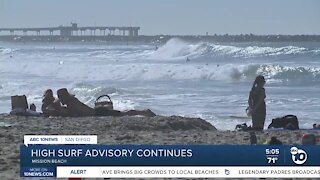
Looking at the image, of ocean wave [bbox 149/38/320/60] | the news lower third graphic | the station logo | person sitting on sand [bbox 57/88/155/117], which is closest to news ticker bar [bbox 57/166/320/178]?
the news lower third graphic

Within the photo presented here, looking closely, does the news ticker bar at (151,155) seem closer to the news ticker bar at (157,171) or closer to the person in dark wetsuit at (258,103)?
the news ticker bar at (157,171)

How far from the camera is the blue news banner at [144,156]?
5160 mm

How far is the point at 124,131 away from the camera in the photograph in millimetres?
10539

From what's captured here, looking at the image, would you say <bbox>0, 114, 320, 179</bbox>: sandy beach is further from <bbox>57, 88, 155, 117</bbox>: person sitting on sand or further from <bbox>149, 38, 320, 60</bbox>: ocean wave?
<bbox>149, 38, 320, 60</bbox>: ocean wave

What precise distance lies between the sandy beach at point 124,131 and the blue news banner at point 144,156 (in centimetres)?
198

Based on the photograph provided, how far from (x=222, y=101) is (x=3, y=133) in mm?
12103

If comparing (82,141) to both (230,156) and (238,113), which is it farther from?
(238,113)

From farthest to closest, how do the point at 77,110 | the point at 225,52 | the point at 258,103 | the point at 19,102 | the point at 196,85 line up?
the point at 225,52
the point at 196,85
the point at 19,102
the point at 77,110
the point at 258,103

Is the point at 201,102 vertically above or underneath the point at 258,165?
underneath

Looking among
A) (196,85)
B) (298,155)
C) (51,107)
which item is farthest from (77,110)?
(196,85)

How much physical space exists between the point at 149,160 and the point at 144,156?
5 cm

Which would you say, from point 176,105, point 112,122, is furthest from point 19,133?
point 176,105

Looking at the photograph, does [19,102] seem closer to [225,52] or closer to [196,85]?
[196,85]

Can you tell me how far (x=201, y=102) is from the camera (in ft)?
69.9
